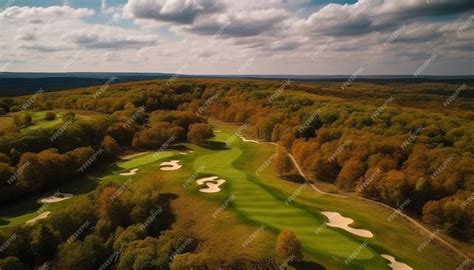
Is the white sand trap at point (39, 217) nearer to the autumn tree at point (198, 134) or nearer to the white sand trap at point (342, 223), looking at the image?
the white sand trap at point (342, 223)

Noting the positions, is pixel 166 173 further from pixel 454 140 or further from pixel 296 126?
pixel 454 140

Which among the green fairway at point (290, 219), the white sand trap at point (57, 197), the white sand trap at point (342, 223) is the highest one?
the green fairway at point (290, 219)

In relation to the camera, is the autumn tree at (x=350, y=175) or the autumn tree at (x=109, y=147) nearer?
the autumn tree at (x=350, y=175)

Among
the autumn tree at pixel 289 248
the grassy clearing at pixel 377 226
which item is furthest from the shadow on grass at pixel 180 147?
the autumn tree at pixel 289 248

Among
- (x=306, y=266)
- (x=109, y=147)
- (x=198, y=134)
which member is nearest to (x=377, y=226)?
(x=306, y=266)

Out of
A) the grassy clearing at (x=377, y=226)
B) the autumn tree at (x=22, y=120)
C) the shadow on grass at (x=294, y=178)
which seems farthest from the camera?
the autumn tree at (x=22, y=120)

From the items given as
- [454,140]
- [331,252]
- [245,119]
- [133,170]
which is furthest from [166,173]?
[245,119]

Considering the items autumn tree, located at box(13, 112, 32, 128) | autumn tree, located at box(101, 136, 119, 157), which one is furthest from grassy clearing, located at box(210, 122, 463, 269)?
autumn tree, located at box(13, 112, 32, 128)

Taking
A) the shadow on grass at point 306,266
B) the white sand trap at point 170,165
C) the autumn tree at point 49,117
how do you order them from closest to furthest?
1. the shadow on grass at point 306,266
2. the white sand trap at point 170,165
3. the autumn tree at point 49,117
